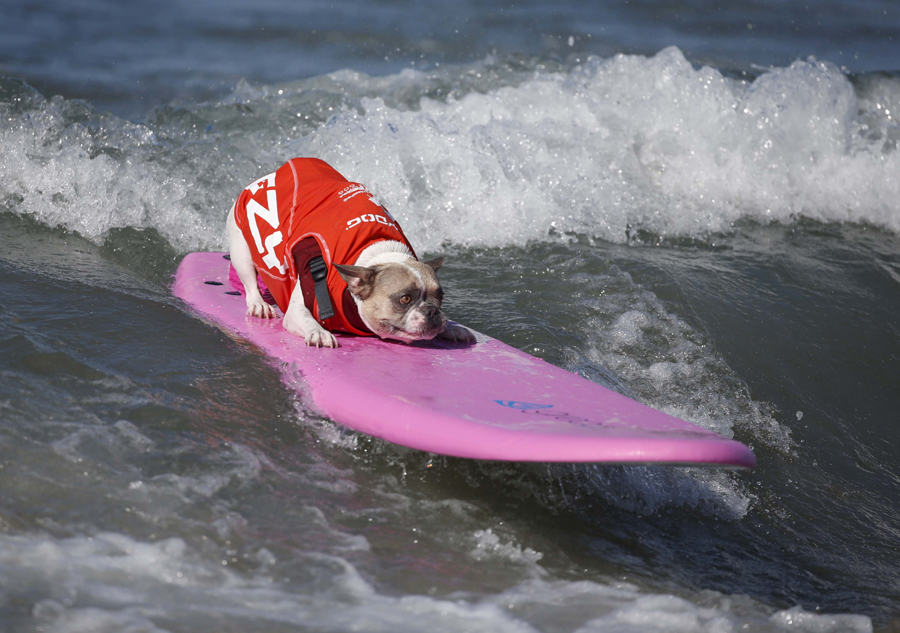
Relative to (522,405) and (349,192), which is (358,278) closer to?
(349,192)

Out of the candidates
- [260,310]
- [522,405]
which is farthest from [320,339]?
[522,405]

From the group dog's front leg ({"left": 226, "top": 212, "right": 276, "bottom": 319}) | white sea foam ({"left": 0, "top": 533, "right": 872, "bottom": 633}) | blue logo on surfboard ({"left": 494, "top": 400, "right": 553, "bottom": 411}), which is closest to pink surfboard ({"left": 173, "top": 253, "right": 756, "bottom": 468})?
blue logo on surfboard ({"left": 494, "top": 400, "right": 553, "bottom": 411})

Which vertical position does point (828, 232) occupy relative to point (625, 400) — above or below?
above

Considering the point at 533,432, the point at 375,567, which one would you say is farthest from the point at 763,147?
the point at 375,567

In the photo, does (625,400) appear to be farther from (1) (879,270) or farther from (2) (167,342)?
(1) (879,270)

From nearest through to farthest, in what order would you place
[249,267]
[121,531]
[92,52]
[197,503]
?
[121,531]
[197,503]
[249,267]
[92,52]

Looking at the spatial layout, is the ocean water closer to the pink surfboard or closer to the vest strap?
the pink surfboard

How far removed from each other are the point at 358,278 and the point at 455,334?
0.75m

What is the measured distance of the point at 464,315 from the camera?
5.93 m

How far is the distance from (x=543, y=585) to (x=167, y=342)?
8.65ft

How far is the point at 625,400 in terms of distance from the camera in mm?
3896

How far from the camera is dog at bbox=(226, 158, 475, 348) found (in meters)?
4.44

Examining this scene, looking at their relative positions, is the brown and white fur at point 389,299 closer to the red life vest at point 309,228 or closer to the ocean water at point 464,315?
the red life vest at point 309,228

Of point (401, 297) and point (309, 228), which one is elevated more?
point (309, 228)
